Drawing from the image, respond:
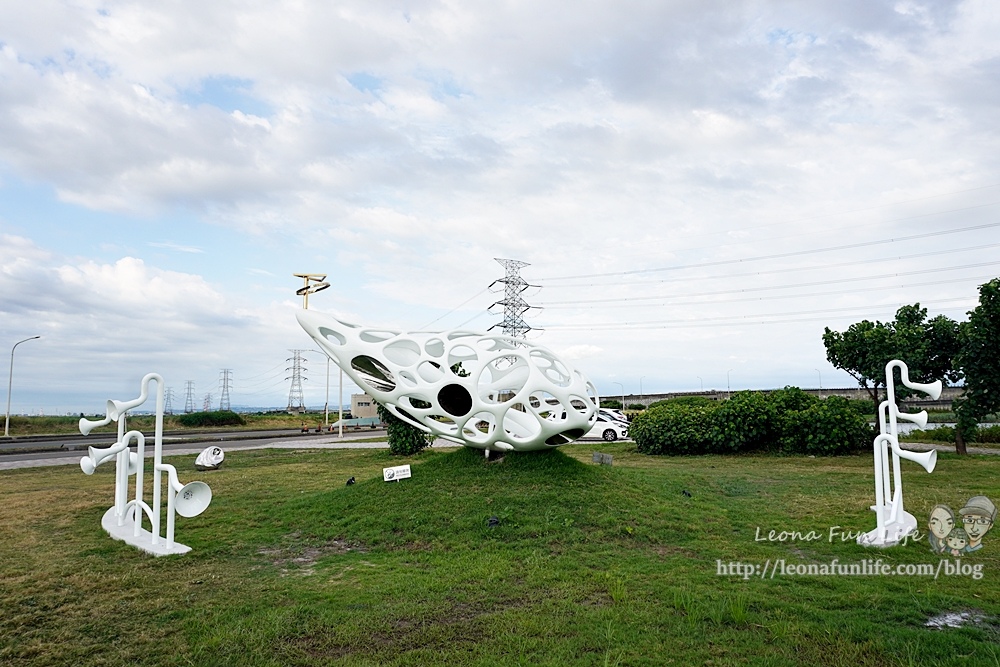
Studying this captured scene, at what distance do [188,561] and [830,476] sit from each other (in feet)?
45.6

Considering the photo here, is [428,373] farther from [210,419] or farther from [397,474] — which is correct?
[210,419]

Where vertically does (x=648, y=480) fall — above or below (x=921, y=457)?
below

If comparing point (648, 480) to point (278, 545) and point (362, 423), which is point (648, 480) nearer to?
point (278, 545)

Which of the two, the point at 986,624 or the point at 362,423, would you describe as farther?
the point at 362,423

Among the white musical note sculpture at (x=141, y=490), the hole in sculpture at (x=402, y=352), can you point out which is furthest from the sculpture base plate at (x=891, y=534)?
the white musical note sculpture at (x=141, y=490)

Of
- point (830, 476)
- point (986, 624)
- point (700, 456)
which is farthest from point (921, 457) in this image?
point (700, 456)

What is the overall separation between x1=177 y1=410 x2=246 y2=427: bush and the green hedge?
34.5 metres

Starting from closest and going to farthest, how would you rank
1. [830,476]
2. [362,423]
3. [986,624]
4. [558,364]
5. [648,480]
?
[986,624]
[558,364]
[648,480]
[830,476]
[362,423]

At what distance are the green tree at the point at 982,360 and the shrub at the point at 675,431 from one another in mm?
7276

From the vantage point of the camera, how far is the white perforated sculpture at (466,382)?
10.3 metres

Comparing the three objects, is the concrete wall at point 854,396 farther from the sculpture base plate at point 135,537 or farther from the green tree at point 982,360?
the sculpture base plate at point 135,537

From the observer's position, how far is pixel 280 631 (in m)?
5.91

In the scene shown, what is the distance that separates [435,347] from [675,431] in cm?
1342

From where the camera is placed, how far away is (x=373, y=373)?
11805 millimetres
